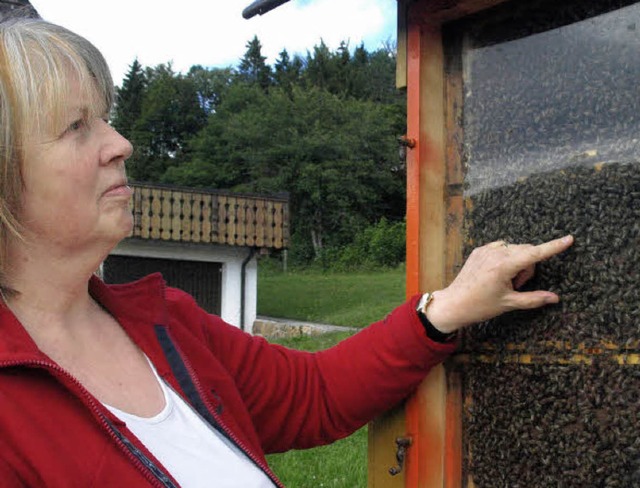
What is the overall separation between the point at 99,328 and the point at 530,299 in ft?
4.19

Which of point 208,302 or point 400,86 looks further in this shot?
point 208,302

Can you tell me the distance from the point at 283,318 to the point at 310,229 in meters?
16.5

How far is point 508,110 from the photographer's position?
212cm

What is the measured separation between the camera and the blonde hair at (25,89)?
5.92ft

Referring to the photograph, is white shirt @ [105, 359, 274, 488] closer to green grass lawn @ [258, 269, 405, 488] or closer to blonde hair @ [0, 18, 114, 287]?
blonde hair @ [0, 18, 114, 287]

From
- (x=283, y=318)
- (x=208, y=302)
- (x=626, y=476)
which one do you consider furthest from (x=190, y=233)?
(x=626, y=476)

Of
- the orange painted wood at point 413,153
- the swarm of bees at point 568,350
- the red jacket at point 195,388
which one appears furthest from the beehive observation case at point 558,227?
the red jacket at point 195,388

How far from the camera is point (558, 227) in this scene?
6.45 feet

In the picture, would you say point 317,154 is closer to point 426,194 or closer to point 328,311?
point 328,311

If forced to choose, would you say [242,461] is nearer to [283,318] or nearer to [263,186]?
[283,318]

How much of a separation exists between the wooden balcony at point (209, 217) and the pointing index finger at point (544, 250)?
1265 centimetres

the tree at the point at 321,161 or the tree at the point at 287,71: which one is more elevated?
the tree at the point at 287,71

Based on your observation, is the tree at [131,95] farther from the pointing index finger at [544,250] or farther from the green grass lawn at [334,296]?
the pointing index finger at [544,250]

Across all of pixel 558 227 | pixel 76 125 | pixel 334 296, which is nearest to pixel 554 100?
pixel 558 227
